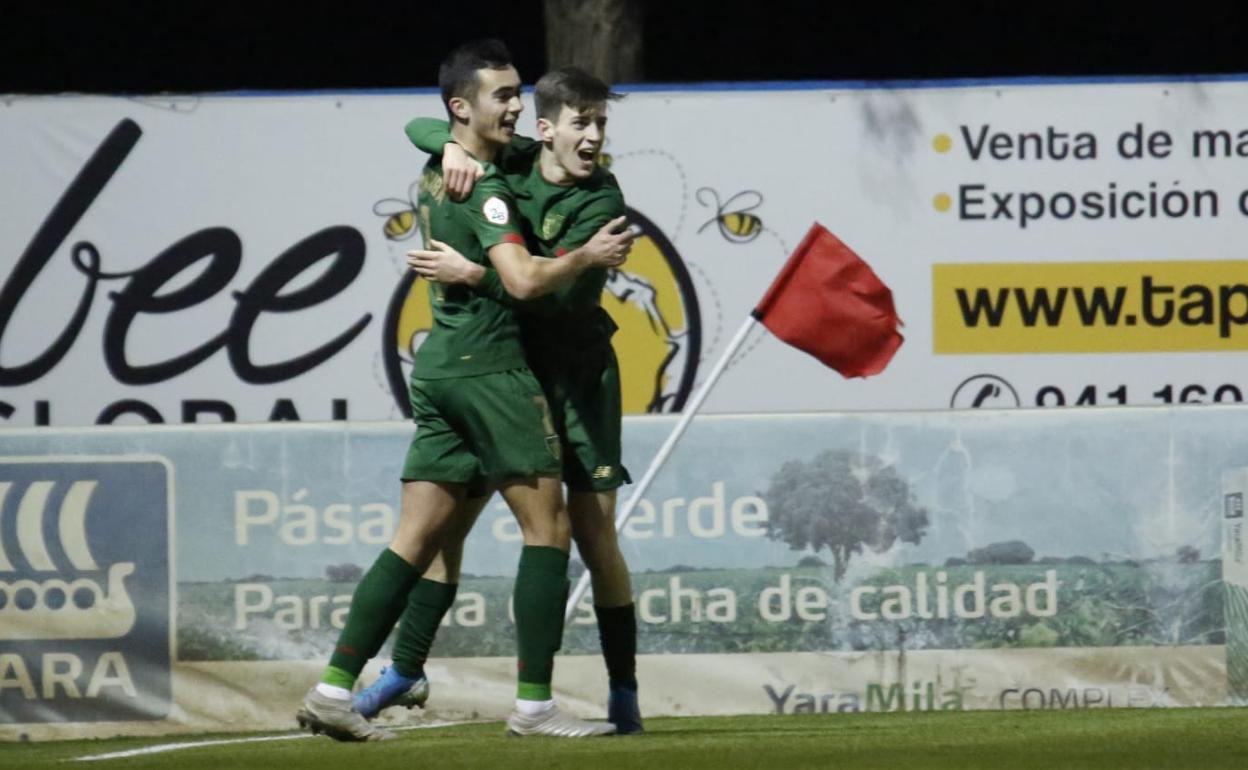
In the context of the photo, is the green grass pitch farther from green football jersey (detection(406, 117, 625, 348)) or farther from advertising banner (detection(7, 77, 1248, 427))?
advertising banner (detection(7, 77, 1248, 427))

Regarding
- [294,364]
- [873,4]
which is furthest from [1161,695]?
[873,4]

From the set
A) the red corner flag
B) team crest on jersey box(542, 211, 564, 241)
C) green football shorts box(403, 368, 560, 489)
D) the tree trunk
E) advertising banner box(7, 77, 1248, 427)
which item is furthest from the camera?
the tree trunk

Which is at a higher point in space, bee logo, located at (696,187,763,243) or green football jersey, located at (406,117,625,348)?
bee logo, located at (696,187,763,243)

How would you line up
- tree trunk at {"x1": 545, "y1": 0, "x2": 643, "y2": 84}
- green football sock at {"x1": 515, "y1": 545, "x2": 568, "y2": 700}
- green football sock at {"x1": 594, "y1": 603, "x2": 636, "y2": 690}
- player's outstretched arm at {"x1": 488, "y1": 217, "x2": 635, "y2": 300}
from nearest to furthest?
player's outstretched arm at {"x1": 488, "y1": 217, "x2": 635, "y2": 300} → green football sock at {"x1": 515, "y1": 545, "x2": 568, "y2": 700} → green football sock at {"x1": 594, "y1": 603, "x2": 636, "y2": 690} → tree trunk at {"x1": 545, "y1": 0, "x2": 643, "y2": 84}

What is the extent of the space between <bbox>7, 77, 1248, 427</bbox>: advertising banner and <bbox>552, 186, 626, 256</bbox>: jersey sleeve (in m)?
3.14

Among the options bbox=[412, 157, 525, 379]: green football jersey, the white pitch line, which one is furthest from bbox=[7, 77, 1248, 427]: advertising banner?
bbox=[412, 157, 525, 379]: green football jersey

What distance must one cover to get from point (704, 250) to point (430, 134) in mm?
3141

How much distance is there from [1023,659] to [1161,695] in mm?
504

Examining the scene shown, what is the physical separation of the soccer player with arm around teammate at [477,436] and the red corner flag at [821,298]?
9.35 feet

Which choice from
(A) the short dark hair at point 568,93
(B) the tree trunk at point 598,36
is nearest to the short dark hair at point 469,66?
(A) the short dark hair at point 568,93

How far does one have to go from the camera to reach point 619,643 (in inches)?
252

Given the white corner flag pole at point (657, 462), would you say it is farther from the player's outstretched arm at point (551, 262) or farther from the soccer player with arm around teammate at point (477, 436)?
the player's outstretched arm at point (551, 262)

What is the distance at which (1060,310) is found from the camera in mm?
9289

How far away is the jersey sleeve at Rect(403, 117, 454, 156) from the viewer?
243 inches
